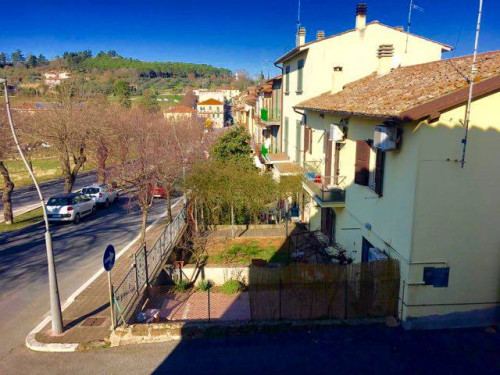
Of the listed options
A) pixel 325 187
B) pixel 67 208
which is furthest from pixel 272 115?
pixel 67 208

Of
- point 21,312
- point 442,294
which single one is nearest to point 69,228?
point 21,312

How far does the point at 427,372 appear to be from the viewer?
7035mm

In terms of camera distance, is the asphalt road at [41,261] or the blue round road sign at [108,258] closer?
the blue round road sign at [108,258]

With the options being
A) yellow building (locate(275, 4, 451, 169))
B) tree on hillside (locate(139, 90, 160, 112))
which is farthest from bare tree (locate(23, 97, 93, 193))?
tree on hillside (locate(139, 90, 160, 112))

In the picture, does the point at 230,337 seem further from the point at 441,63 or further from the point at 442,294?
the point at 441,63

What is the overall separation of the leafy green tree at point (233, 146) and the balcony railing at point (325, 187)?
511 inches

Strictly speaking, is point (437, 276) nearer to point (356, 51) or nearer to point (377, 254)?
point (377, 254)

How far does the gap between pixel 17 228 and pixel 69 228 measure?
8.20 feet

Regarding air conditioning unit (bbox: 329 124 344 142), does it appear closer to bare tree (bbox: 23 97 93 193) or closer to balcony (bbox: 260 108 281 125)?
balcony (bbox: 260 108 281 125)

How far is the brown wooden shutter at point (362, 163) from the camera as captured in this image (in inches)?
395

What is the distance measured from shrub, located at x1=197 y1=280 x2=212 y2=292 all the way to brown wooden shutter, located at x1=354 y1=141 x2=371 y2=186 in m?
5.71

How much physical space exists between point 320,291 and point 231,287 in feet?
12.6

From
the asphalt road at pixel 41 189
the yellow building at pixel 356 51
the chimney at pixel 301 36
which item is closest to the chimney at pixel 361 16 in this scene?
the yellow building at pixel 356 51

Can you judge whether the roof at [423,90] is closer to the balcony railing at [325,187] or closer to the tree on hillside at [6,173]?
the balcony railing at [325,187]
